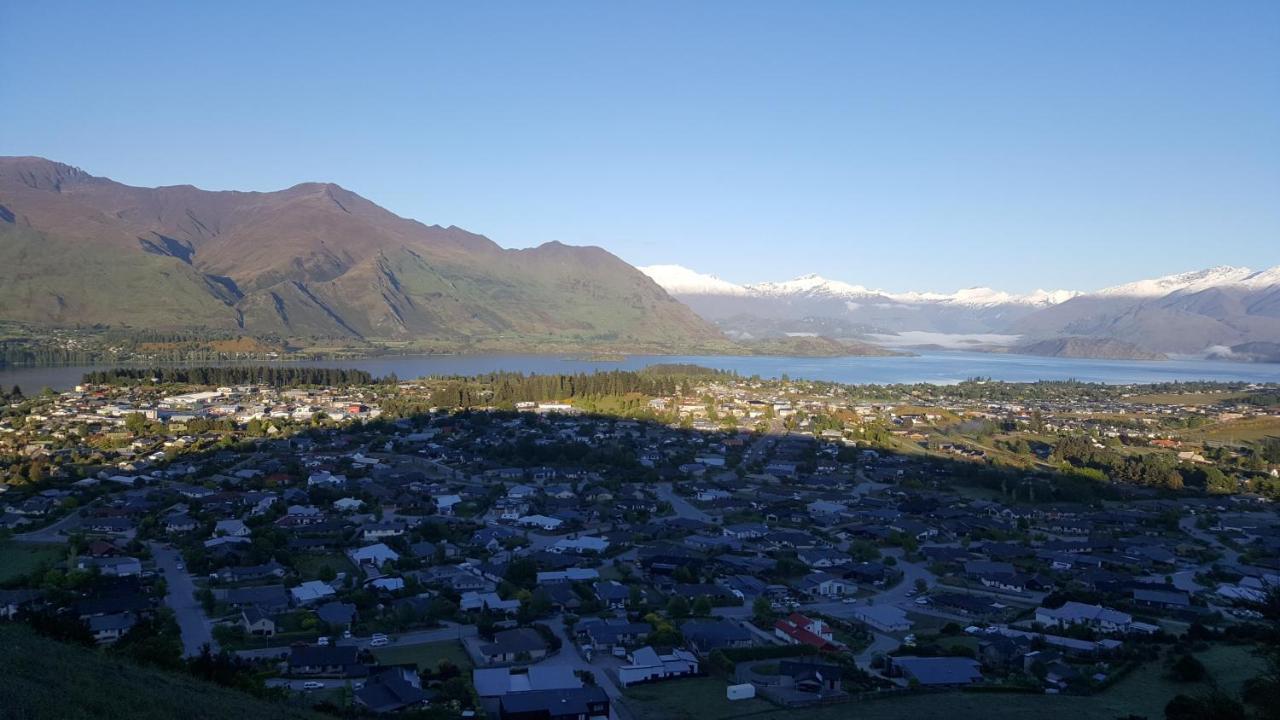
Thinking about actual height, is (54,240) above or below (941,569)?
above

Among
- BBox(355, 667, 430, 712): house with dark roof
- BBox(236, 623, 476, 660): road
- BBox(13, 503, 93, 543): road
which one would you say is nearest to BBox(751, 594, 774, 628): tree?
BBox(236, 623, 476, 660): road

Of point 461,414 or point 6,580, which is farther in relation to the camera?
point 461,414

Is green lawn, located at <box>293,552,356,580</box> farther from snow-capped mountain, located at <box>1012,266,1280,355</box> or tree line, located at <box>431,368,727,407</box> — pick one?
snow-capped mountain, located at <box>1012,266,1280,355</box>

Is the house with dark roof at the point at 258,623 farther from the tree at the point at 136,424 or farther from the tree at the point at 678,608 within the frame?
the tree at the point at 136,424

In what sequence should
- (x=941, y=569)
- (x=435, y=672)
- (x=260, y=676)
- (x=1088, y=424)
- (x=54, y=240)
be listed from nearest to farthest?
(x=260, y=676)
(x=435, y=672)
(x=941, y=569)
(x=1088, y=424)
(x=54, y=240)

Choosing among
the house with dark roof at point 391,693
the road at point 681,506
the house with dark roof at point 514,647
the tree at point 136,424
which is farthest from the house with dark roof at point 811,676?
the tree at point 136,424

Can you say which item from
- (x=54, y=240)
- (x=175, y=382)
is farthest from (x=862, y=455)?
(x=54, y=240)

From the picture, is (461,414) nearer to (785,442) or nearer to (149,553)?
(785,442)
